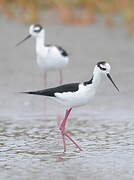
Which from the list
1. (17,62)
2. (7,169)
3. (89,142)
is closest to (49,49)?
(17,62)

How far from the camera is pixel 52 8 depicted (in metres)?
13.2

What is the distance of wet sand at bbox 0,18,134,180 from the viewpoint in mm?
6941

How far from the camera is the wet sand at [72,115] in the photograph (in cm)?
694

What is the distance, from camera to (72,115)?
31.9 ft

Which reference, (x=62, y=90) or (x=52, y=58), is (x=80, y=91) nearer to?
(x=62, y=90)

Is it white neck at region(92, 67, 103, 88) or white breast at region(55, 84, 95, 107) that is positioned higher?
white neck at region(92, 67, 103, 88)

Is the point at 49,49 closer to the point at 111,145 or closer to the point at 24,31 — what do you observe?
the point at 24,31

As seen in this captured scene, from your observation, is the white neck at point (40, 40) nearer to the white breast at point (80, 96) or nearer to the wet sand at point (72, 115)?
the wet sand at point (72, 115)

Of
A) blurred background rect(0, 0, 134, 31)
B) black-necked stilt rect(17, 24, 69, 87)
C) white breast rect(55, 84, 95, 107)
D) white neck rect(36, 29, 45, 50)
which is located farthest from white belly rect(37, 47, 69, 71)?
white breast rect(55, 84, 95, 107)

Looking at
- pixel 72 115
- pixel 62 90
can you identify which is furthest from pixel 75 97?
pixel 72 115

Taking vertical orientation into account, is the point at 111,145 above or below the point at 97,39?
below

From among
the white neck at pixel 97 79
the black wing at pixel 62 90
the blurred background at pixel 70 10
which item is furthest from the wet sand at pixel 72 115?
the white neck at pixel 97 79

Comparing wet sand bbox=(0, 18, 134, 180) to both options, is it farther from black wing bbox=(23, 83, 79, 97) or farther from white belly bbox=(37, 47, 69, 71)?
black wing bbox=(23, 83, 79, 97)

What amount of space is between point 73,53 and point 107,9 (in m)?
1.07
